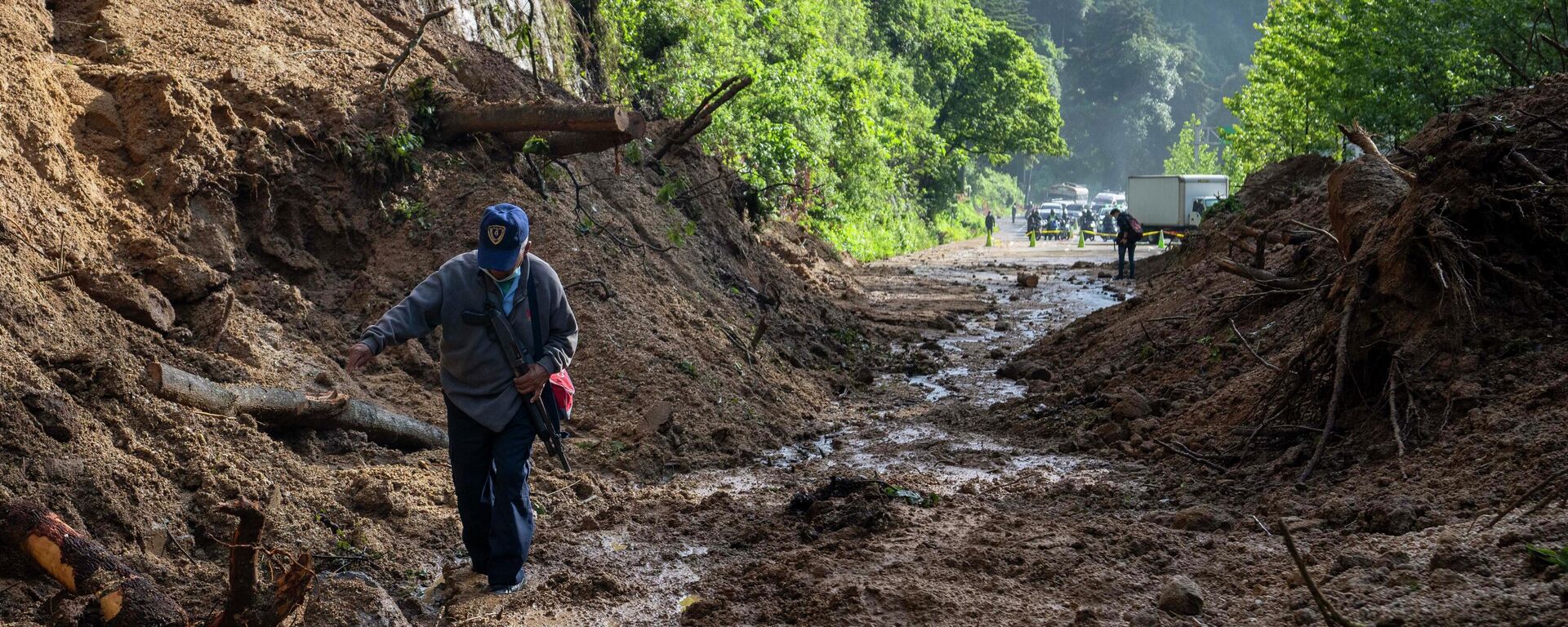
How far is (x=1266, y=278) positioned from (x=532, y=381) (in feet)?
19.9

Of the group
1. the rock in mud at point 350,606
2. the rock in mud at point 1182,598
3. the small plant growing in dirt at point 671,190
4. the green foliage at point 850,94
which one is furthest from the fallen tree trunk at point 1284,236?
the rock in mud at point 350,606

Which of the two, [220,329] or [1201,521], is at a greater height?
[220,329]

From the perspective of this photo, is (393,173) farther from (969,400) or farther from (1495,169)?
(1495,169)

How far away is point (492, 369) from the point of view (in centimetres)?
477

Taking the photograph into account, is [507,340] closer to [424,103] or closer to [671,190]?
[424,103]

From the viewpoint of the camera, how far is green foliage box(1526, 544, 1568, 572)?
3.50 m

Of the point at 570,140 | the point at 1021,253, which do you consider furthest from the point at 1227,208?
the point at 1021,253

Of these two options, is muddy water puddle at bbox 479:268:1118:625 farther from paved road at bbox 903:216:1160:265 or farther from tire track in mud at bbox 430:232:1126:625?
paved road at bbox 903:216:1160:265

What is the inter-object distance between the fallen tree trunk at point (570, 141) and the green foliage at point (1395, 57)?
32.4 feet

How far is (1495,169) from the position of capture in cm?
643

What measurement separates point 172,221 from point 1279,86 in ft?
88.5

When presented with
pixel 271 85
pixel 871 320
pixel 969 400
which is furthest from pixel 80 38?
pixel 871 320

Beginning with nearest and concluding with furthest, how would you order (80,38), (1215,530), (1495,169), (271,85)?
(1215,530) < (1495,169) < (80,38) < (271,85)

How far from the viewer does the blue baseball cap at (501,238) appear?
470 centimetres
